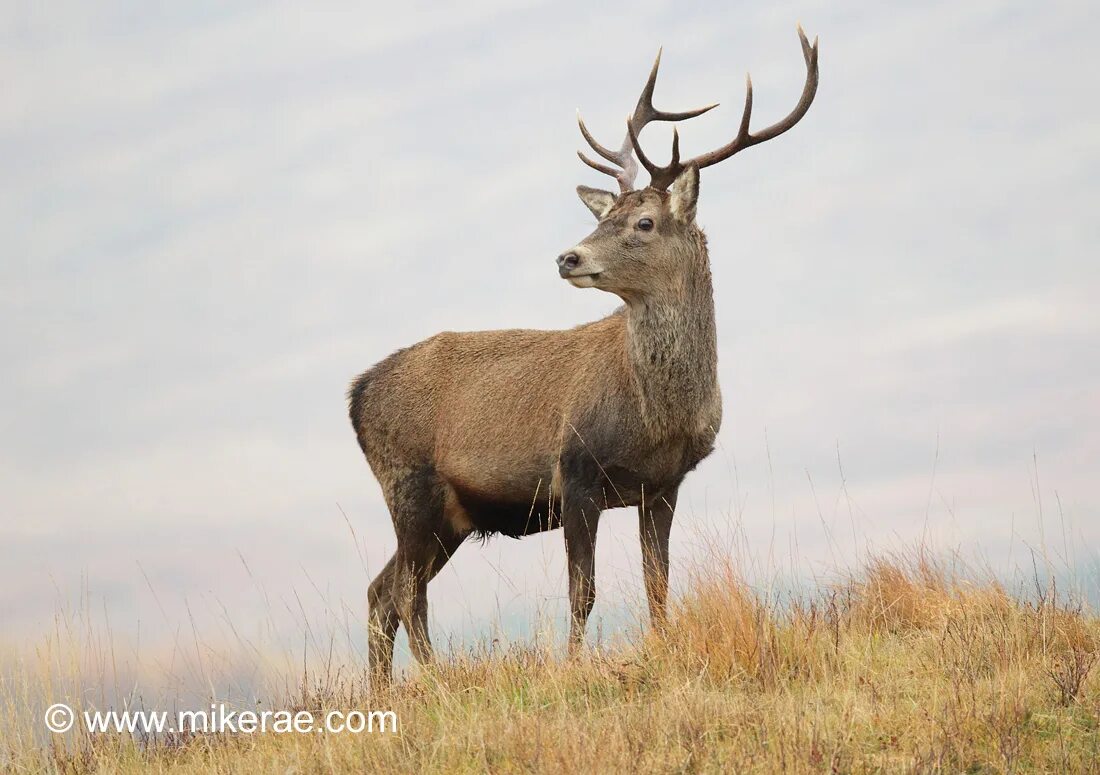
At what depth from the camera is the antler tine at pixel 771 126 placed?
29.8 ft

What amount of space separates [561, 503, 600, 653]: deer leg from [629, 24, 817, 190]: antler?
7.84ft

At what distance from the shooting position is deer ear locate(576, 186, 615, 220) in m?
9.23

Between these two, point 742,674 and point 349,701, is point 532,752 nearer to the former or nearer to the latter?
point 742,674

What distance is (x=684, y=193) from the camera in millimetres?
8508

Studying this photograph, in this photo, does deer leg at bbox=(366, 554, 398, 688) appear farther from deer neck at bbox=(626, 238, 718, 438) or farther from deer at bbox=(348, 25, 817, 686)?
deer neck at bbox=(626, 238, 718, 438)

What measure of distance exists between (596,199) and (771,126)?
1.40m

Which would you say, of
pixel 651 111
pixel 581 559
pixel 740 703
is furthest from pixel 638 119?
pixel 740 703

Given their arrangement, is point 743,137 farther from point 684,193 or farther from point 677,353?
point 677,353

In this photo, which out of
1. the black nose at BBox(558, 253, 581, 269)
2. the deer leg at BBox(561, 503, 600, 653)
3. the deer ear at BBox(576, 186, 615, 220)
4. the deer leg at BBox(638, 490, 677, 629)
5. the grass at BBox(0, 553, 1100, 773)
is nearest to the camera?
the grass at BBox(0, 553, 1100, 773)

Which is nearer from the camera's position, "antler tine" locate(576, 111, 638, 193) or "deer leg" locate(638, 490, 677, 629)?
"deer leg" locate(638, 490, 677, 629)

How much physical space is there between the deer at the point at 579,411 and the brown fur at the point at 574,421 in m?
0.01

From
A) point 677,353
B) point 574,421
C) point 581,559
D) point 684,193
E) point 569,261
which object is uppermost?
point 684,193

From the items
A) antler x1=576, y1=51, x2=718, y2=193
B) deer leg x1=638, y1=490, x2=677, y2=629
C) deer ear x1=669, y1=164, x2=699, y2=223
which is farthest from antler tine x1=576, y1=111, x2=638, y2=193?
deer leg x1=638, y1=490, x2=677, y2=629

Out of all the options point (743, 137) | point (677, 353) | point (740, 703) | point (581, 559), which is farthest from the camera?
point (743, 137)
